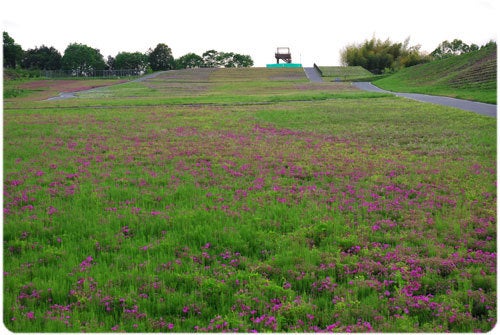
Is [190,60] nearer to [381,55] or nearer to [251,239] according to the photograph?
[381,55]

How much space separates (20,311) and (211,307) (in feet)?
6.11

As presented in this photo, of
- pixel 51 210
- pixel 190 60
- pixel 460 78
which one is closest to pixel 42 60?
pixel 190 60

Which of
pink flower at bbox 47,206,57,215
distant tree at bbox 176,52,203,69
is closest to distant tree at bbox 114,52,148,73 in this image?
distant tree at bbox 176,52,203,69

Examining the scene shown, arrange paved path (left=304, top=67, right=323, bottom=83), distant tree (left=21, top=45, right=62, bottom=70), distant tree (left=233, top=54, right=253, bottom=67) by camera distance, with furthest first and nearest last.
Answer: distant tree (left=233, top=54, right=253, bottom=67) < distant tree (left=21, top=45, right=62, bottom=70) < paved path (left=304, top=67, right=323, bottom=83)

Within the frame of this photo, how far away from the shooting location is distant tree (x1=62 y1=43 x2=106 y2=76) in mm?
100875

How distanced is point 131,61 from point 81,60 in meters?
14.0

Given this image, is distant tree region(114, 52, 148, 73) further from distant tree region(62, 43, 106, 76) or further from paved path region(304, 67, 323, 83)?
paved path region(304, 67, 323, 83)

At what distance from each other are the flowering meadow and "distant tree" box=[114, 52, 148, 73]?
105 meters

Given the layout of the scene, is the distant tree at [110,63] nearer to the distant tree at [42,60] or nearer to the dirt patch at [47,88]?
the distant tree at [42,60]

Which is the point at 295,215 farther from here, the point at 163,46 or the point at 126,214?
the point at 163,46

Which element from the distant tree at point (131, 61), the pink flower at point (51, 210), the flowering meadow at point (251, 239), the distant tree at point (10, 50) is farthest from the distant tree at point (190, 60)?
the pink flower at point (51, 210)

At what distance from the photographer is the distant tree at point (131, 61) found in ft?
364

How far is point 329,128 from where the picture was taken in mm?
17172

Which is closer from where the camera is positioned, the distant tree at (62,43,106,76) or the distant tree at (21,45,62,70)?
→ the distant tree at (62,43,106,76)
